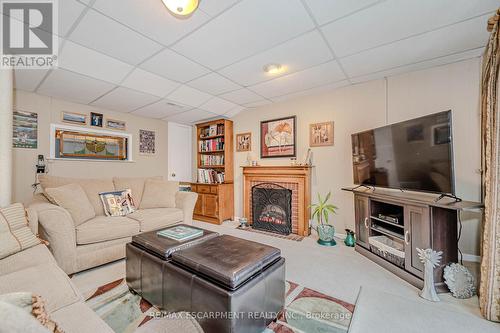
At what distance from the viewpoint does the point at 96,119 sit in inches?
145

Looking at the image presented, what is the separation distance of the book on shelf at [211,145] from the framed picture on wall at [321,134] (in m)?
1.97

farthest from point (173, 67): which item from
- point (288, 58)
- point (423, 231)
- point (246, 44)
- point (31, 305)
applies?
point (423, 231)

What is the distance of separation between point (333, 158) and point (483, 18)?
2035 mm

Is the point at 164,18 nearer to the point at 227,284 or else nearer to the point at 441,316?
the point at 227,284

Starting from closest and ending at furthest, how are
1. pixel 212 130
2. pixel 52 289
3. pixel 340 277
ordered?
pixel 52 289 < pixel 340 277 < pixel 212 130

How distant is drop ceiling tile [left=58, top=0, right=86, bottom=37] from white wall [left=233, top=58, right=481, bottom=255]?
294 cm

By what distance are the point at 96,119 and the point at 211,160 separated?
2.24 m

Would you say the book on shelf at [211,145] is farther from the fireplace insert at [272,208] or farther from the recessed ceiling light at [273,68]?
the recessed ceiling light at [273,68]

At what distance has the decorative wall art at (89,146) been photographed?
11.0ft

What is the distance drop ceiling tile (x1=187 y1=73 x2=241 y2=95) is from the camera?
9.42ft

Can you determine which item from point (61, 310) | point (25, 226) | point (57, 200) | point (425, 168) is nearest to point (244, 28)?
point (425, 168)

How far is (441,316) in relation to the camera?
1.56m

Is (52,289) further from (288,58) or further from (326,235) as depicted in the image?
(326,235)

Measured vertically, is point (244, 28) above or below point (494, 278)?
above
